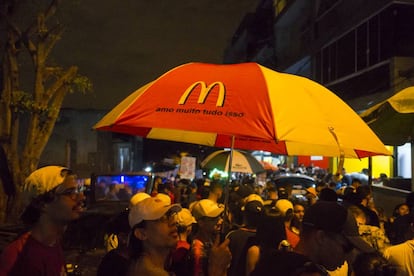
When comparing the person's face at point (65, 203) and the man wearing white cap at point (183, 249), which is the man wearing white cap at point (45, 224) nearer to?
the person's face at point (65, 203)

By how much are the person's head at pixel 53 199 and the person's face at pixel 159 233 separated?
34.4 inches

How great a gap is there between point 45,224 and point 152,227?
3.10ft

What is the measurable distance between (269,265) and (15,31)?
34.3 feet

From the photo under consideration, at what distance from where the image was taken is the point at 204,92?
3398mm

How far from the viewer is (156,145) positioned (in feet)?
126

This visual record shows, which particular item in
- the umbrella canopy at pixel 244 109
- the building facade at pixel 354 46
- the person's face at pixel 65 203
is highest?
the building facade at pixel 354 46

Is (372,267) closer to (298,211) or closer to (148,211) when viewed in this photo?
(148,211)

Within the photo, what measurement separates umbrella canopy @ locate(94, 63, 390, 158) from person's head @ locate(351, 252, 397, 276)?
82 cm

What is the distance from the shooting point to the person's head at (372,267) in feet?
9.92

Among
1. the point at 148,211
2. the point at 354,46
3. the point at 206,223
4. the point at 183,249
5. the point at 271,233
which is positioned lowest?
the point at 183,249

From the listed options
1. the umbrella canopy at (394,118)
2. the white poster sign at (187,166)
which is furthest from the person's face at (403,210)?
the white poster sign at (187,166)

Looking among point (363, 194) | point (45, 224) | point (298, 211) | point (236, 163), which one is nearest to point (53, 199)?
point (45, 224)

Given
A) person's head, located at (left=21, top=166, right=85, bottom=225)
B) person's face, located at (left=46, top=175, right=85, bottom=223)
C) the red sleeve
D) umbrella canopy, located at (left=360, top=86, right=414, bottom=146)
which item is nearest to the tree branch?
umbrella canopy, located at (left=360, top=86, right=414, bottom=146)

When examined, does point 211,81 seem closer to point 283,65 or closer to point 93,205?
point 93,205
